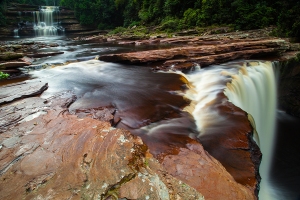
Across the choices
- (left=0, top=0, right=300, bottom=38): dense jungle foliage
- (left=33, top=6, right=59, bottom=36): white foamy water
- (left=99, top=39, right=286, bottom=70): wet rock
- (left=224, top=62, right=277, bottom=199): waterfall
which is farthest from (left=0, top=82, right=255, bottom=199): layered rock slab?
(left=33, top=6, right=59, bottom=36): white foamy water

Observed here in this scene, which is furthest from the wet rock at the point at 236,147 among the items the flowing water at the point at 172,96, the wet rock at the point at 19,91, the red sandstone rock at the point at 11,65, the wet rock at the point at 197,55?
the red sandstone rock at the point at 11,65

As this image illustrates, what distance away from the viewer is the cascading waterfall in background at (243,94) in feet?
13.6

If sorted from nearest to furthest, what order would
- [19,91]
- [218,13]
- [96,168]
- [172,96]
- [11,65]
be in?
1. [96,168]
2. [19,91]
3. [172,96]
4. [11,65]
5. [218,13]

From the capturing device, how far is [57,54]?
38.0 ft

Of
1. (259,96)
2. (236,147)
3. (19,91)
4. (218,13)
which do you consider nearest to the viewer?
(236,147)

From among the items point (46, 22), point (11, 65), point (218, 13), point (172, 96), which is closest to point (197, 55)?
point (172, 96)

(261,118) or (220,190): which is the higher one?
(220,190)

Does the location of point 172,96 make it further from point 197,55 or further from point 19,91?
point 197,55

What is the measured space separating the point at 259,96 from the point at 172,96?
3419 millimetres

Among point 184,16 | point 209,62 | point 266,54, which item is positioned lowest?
point 209,62

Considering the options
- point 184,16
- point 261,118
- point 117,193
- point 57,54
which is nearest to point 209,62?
point 261,118

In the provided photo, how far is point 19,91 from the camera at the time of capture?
4668mm

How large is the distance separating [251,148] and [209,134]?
67 centimetres

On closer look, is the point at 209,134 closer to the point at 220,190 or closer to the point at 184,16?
the point at 220,190
